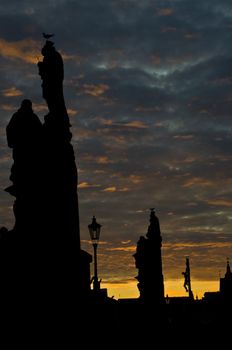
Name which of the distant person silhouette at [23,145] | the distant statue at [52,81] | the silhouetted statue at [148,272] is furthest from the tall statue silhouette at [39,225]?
the silhouetted statue at [148,272]

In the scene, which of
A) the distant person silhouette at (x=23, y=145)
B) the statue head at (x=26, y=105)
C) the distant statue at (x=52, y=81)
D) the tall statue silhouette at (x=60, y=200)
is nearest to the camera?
the distant person silhouette at (x=23, y=145)

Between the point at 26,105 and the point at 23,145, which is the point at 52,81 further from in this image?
the point at 23,145

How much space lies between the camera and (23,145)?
1391 centimetres

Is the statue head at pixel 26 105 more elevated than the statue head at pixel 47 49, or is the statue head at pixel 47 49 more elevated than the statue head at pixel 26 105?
the statue head at pixel 47 49

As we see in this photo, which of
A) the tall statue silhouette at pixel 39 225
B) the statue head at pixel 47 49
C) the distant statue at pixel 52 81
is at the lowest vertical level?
the tall statue silhouette at pixel 39 225

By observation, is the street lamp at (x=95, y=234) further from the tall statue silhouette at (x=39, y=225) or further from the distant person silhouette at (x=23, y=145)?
the distant person silhouette at (x=23, y=145)

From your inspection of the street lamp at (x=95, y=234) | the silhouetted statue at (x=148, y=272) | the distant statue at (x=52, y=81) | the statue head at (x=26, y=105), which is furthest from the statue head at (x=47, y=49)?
the silhouetted statue at (x=148, y=272)

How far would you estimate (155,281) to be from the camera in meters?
31.5

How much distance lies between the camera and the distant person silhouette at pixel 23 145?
1381cm

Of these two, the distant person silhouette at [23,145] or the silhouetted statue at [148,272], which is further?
the silhouetted statue at [148,272]

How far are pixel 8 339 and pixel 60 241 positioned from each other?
6.36ft

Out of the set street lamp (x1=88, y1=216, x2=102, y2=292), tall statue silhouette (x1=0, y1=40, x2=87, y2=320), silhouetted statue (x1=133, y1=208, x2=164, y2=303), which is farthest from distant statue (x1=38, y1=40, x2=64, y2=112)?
silhouetted statue (x1=133, y1=208, x2=164, y2=303)

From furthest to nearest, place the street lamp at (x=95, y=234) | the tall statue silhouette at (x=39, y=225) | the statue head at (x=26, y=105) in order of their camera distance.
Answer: the street lamp at (x=95, y=234)
the statue head at (x=26, y=105)
the tall statue silhouette at (x=39, y=225)

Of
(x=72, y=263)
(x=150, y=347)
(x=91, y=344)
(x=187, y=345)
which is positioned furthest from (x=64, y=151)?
(x=187, y=345)
